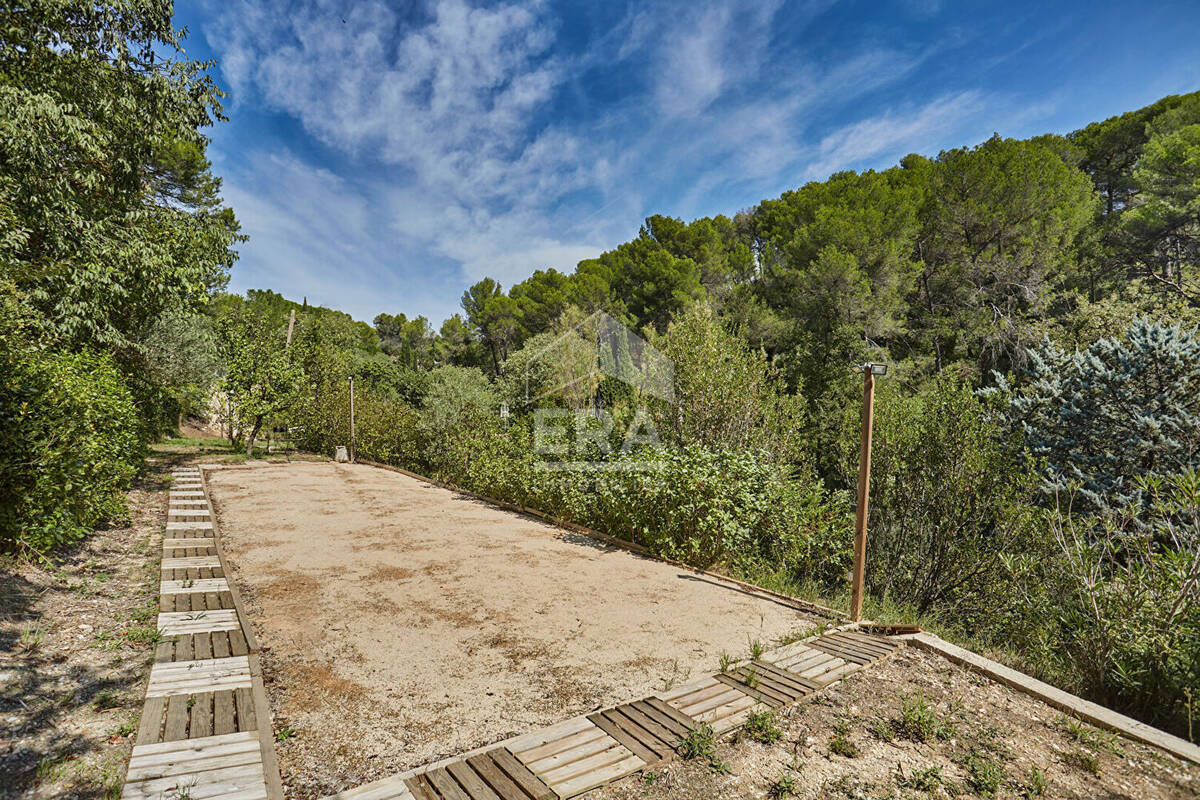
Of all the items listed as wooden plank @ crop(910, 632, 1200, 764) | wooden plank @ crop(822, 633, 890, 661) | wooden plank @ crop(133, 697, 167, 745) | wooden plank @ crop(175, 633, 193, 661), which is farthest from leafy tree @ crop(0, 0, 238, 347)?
wooden plank @ crop(910, 632, 1200, 764)

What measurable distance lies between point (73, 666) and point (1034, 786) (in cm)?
433

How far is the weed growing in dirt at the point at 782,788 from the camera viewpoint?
183 centimetres

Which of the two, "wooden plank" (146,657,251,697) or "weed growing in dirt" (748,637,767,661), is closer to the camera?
"wooden plank" (146,657,251,697)

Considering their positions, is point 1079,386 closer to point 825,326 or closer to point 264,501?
point 825,326

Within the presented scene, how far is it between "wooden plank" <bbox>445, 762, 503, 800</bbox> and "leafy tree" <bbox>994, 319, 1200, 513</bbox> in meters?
5.65

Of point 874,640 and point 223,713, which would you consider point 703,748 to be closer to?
point 874,640

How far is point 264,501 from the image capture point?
7559 millimetres

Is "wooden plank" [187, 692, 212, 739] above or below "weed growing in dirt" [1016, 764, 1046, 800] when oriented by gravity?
below

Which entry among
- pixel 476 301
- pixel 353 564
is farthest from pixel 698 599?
pixel 476 301

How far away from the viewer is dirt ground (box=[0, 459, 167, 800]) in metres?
1.81

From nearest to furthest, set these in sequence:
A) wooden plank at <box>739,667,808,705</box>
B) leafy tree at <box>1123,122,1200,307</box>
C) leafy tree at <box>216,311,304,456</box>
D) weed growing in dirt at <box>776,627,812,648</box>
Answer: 1. wooden plank at <box>739,667,808,705</box>
2. weed growing in dirt at <box>776,627,812,648</box>
3. leafy tree at <box>1123,122,1200,307</box>
4. leafy tree at <box>216,311,304,456</box>

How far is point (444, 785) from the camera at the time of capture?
1816 mm

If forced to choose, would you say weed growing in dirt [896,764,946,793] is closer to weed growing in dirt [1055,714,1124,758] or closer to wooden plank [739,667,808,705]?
wooden plank [739,667,808,705]

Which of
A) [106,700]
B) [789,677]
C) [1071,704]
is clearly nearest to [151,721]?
[106,700]
